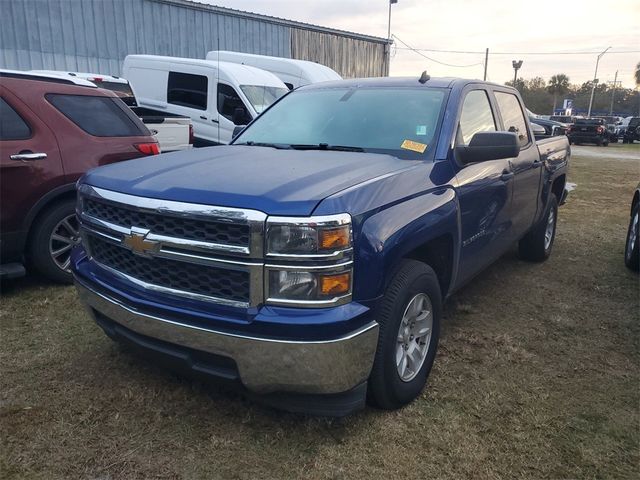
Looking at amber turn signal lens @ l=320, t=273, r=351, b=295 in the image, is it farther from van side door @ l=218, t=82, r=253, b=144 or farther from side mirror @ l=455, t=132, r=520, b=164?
van side door @ l=218, t=82, r=253, b=144

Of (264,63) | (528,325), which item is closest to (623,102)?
(264,63)

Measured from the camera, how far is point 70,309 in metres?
4.14

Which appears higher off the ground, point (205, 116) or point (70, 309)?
point (205, 116)

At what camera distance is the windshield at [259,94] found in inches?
438

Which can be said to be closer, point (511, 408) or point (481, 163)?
point (511, 408)

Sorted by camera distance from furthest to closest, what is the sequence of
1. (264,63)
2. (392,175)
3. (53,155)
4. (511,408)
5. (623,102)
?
(623,102) < (264,63) < (53,155) < (511,408) < (392,175)

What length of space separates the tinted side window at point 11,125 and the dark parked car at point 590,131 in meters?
27.5

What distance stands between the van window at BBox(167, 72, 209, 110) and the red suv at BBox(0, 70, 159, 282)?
6767 millimetres

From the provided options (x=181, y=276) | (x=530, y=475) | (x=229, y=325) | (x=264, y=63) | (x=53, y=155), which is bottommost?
(x=530, y=475)

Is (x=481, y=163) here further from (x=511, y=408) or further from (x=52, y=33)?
(x=52, y=33)

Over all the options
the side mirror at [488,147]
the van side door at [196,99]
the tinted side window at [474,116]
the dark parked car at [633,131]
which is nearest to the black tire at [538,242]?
the tinted side window at [474,116]

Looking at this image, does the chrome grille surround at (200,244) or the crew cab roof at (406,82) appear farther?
the crew cab roof at (406,82)

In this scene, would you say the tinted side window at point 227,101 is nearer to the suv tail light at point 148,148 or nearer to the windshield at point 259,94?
the windshield at point 259,94

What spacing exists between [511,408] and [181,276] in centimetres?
196
